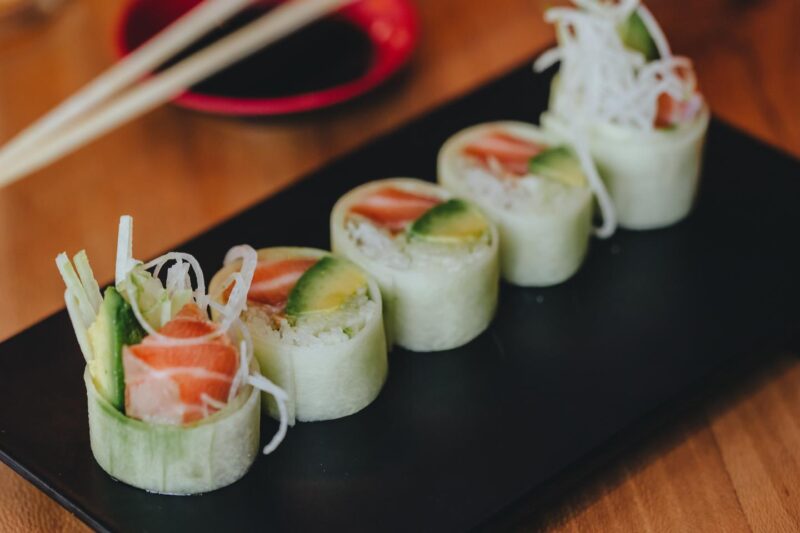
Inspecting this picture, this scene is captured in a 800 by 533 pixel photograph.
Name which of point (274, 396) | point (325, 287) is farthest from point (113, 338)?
point (325, 287)

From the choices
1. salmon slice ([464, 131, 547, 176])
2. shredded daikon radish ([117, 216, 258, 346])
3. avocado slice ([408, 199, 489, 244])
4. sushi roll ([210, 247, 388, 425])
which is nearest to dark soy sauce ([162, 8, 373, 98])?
salmon slice ([464, 131, 547, 176])

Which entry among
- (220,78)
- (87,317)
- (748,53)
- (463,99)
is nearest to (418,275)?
(87,317)

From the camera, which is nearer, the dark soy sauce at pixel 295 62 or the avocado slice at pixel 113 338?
the avocado slice at pixel 113 338

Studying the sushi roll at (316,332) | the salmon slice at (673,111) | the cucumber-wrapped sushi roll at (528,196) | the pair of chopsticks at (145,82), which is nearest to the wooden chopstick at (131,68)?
the pair of chopsticks at (145,82)

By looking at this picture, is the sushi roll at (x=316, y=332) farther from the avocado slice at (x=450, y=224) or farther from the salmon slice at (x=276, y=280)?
the avocado slice at (x=450, y=224)

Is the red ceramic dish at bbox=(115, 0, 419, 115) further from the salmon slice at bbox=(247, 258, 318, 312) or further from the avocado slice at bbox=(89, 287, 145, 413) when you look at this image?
the avocado slice at bbox=(89, 287, 145, 413)

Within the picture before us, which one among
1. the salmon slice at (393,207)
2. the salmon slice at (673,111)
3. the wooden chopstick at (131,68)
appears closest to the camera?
the salmon slice at (393,207)

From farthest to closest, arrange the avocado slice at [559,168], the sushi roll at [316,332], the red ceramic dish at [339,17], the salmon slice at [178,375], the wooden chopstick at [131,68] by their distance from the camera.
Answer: the wooden chopstick at [131,68] → the red ceramic dish at [339,17] → the avocado slice at [559,168] → the sushi roll at [316,332] → the salmon slice at [178,375]
